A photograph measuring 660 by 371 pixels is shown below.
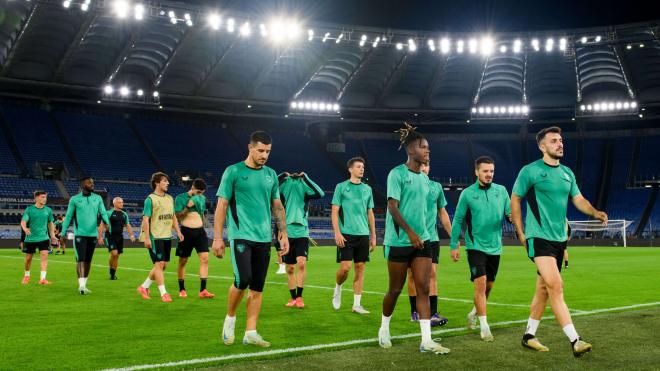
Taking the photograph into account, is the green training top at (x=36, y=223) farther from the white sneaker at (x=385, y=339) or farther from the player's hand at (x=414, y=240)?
the player's hand at (x=414, y=240)

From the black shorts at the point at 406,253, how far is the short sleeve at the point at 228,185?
6.37 ft

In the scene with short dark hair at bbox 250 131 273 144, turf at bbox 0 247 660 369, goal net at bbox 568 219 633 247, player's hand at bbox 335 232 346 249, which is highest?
goal net at bbox 568 219 633 247

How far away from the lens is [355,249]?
34.2ft

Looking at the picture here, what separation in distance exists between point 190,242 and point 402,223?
21.8 feet

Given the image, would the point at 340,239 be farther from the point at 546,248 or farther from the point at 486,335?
the point at 546,248

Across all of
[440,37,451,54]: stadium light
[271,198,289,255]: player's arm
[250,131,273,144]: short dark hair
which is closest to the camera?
[250,131,273,144]: short dark hair

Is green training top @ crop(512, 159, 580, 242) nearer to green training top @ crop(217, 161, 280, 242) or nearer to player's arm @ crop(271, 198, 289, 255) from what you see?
player's arm @ crop(271, 198, 289, 255)

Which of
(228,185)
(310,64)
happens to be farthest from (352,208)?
(310,64)

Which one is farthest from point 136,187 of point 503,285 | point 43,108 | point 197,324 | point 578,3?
point 197,324

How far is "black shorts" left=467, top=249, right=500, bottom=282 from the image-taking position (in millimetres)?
8000

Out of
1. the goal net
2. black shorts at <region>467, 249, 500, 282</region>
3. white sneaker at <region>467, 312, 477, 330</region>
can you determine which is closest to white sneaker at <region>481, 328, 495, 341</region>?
black shorts at <region>467, 249, 500, 282</region>

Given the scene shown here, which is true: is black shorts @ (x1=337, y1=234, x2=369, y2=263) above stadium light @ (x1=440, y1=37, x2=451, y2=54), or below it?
below

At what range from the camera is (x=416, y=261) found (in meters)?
7.02

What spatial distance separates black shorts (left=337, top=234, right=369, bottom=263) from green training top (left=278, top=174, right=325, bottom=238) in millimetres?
1247
